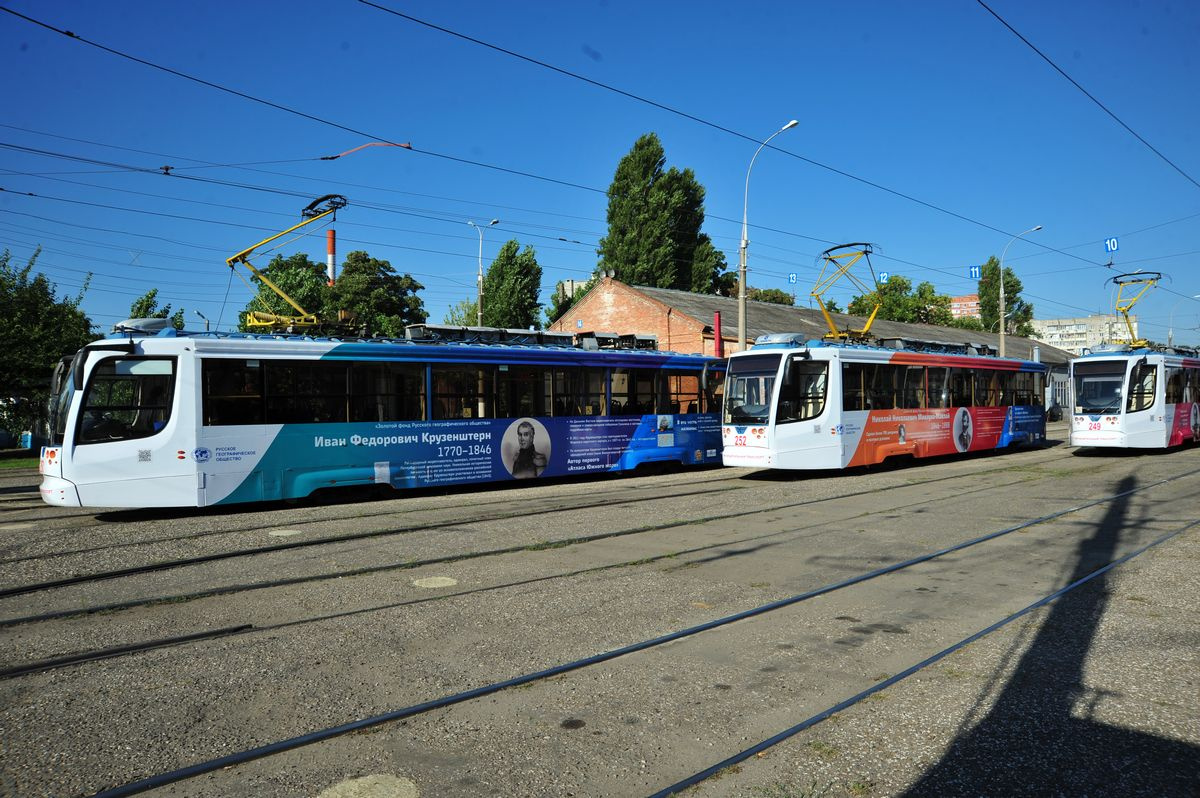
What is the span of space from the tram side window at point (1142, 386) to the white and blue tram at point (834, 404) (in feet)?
15.3

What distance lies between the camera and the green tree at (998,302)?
87250 mm

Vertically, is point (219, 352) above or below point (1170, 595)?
above

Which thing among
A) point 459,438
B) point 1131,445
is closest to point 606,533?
point 459,438

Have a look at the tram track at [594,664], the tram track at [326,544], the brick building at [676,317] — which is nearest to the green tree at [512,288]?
the brick building at [676,317]

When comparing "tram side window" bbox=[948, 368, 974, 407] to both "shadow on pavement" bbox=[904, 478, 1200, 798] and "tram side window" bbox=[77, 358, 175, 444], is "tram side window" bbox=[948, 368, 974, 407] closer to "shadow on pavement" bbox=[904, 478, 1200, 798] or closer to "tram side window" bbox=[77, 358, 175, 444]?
"shadow on pavement" bbox=[904, 478, 1200, 798]

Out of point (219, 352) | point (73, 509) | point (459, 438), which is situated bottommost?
point (73, 509)

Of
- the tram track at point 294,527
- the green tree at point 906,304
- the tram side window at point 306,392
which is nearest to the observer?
the tram track at point 294,527

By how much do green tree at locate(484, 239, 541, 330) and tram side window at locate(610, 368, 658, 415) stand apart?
28.4 metres

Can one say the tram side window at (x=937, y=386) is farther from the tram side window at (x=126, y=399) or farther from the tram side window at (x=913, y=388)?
the tram side window at (x=126, y=399)

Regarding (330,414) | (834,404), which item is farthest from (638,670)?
(834,404)

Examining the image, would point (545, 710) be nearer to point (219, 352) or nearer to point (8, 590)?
point (8, 590)

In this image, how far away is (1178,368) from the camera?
23.0 metres

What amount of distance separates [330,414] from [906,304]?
67.3 metres

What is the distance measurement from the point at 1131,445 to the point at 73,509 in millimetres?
24453
